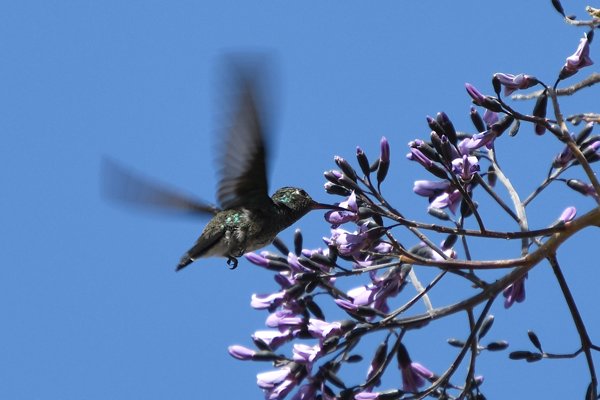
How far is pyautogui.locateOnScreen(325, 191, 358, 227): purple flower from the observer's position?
13.9ft

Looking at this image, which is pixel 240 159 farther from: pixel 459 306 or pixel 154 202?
pixel 459 306

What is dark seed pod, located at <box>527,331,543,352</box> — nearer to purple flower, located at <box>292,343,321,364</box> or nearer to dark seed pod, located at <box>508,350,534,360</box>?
dark seed pod, located at <box>508,350,534,360</box>

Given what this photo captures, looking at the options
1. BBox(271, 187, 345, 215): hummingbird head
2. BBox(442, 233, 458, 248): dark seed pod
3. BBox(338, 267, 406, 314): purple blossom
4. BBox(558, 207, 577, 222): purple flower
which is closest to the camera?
BBox(558, 207, 577, 222): purple flower

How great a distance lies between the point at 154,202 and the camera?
4.61m

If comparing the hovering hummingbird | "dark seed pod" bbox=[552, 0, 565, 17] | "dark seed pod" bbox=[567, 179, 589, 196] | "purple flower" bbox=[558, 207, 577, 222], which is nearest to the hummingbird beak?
the hovering hummingbird

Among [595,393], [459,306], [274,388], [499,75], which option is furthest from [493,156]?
[274,388]

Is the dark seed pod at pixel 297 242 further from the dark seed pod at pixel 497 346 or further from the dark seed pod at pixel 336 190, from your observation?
the dark seed pod at pixel 497 346

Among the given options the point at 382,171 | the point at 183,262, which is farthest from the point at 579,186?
the point at 183,262

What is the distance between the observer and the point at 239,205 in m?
4.86

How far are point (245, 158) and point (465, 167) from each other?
1075 millimetres

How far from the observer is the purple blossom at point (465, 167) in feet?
13.9

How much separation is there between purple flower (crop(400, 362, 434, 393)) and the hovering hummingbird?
958 mm

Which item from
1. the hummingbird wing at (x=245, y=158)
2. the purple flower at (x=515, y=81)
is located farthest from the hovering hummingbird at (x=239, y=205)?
the purple flower at (x=515, y=81)

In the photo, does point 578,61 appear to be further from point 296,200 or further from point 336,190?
point 296,200
